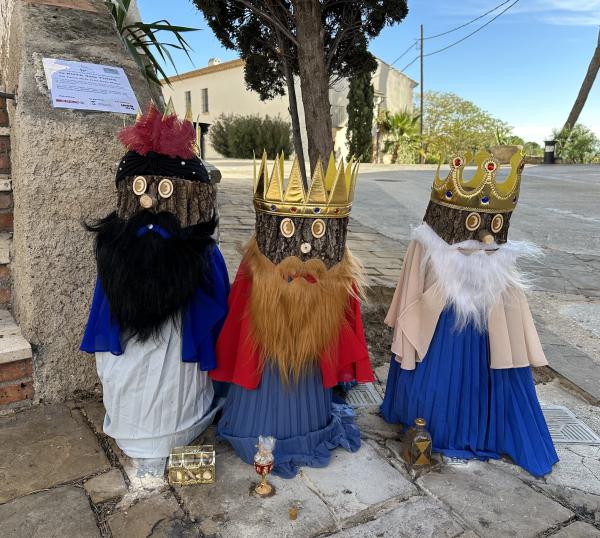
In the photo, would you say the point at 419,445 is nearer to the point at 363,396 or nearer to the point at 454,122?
the point at 363,396

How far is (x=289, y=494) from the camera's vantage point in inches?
82.0

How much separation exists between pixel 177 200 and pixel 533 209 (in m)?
8.73

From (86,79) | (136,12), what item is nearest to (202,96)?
(136,12)

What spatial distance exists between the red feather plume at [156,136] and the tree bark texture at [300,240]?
0.45 meters

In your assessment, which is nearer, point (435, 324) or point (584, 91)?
point (435, 324)

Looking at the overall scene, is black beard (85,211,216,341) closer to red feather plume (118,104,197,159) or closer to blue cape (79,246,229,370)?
blue cape (79,246,229,370)

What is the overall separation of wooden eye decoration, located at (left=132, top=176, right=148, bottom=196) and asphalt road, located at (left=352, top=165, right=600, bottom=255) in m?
5.23

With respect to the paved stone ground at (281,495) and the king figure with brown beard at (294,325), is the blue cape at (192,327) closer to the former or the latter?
the king figure with brown beard at (294,325)

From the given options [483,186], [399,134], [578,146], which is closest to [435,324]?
[483,186]

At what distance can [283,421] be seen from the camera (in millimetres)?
2279

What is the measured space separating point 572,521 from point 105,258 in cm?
224

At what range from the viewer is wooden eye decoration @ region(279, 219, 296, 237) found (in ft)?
6.62

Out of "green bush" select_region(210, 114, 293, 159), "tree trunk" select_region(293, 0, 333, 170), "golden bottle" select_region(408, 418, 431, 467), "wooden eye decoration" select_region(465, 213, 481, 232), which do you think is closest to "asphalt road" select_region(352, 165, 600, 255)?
"tree trunk" select_region(293, 0, 333, 170)

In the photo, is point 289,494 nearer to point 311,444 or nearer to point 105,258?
point 311,444
